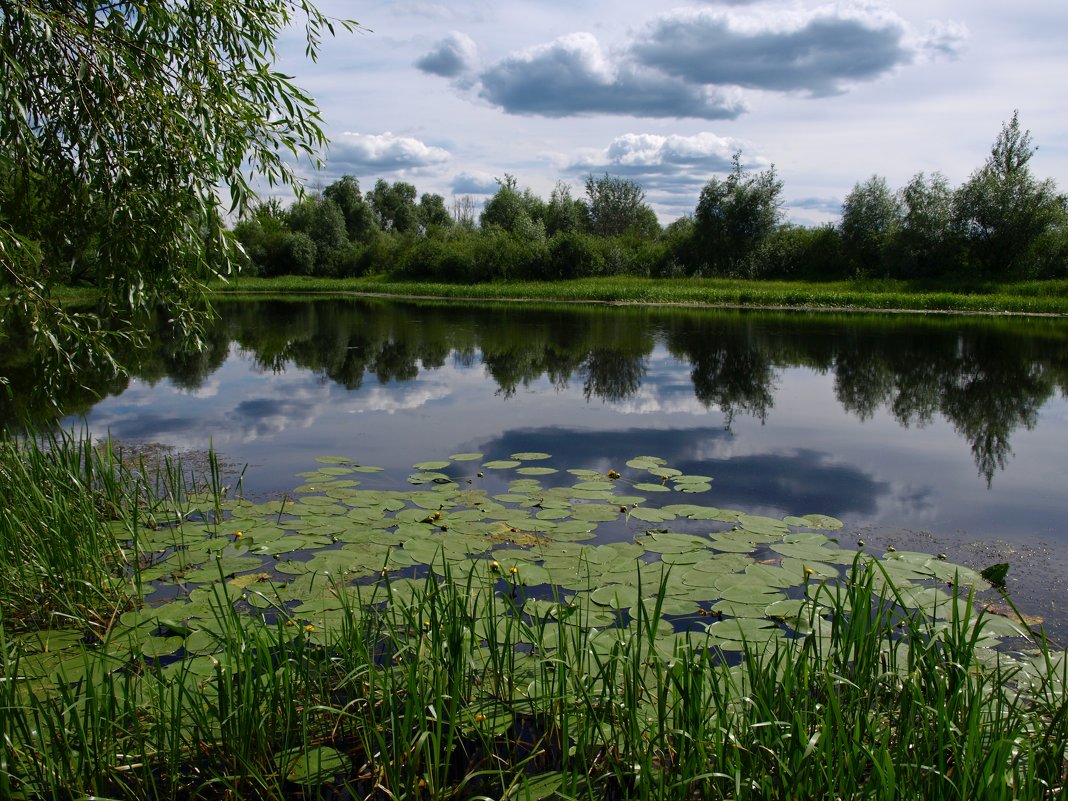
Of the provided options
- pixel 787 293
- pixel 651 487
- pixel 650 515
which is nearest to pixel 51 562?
pixel 650 515

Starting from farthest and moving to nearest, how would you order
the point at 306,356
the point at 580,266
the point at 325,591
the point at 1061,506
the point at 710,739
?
the point at 580,266
the point at 306,356
the point at 1061,506
the point at 325,591
the point at 710,739

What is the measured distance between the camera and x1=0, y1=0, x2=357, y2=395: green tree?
5434 millimetres

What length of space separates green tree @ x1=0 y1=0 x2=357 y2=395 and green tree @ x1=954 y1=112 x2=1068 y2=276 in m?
41.9

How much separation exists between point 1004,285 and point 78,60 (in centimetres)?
4119

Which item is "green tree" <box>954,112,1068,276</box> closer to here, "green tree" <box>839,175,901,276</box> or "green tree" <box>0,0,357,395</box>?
"green tree" <box>839,175,901,276</box>

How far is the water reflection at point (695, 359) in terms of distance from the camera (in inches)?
517

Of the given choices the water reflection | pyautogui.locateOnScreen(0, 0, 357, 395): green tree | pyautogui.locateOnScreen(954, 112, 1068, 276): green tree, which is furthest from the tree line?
pyautogui.locateOnScreen(0, 0, 357, 395): green tree

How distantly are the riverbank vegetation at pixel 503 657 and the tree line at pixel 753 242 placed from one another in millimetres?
25324

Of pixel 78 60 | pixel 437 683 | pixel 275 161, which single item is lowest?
pixel 437 683

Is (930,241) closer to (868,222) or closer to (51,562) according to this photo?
(868,222)

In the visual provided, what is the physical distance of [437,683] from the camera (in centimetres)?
297

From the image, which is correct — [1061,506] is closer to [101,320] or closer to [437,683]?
[437,683]

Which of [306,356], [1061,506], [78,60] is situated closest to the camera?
[78,60]

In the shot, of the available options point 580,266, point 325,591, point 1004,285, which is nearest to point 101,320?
point 325,591
